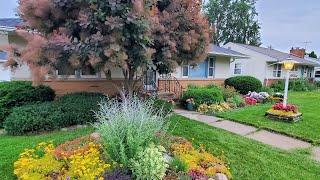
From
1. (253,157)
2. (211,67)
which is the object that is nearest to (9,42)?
(253,157)

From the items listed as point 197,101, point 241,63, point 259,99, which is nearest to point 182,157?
point 197,101

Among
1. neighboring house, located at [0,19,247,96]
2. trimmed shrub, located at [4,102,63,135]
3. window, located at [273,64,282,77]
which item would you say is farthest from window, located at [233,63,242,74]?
trimmed shrub, located at [4,102,63,135]

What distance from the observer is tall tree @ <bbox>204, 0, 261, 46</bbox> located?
4616 centimetres

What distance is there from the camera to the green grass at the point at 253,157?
5.62 m

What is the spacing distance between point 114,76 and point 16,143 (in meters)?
7.25

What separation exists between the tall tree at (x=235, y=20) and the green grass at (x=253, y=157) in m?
40.3

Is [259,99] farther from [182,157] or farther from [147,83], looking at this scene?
[182,157]

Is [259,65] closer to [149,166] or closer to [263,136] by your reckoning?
[263,136]

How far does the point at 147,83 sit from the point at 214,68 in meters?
6.14

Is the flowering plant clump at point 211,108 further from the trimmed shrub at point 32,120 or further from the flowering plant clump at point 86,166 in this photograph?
the flowering plant clump at point 86,166

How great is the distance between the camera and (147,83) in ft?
48.8

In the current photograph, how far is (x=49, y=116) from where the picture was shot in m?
8.07

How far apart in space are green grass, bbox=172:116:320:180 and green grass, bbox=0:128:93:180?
111 inches

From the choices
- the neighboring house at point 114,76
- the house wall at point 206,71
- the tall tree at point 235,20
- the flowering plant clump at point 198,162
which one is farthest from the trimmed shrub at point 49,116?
the tall tree at point 235,20
